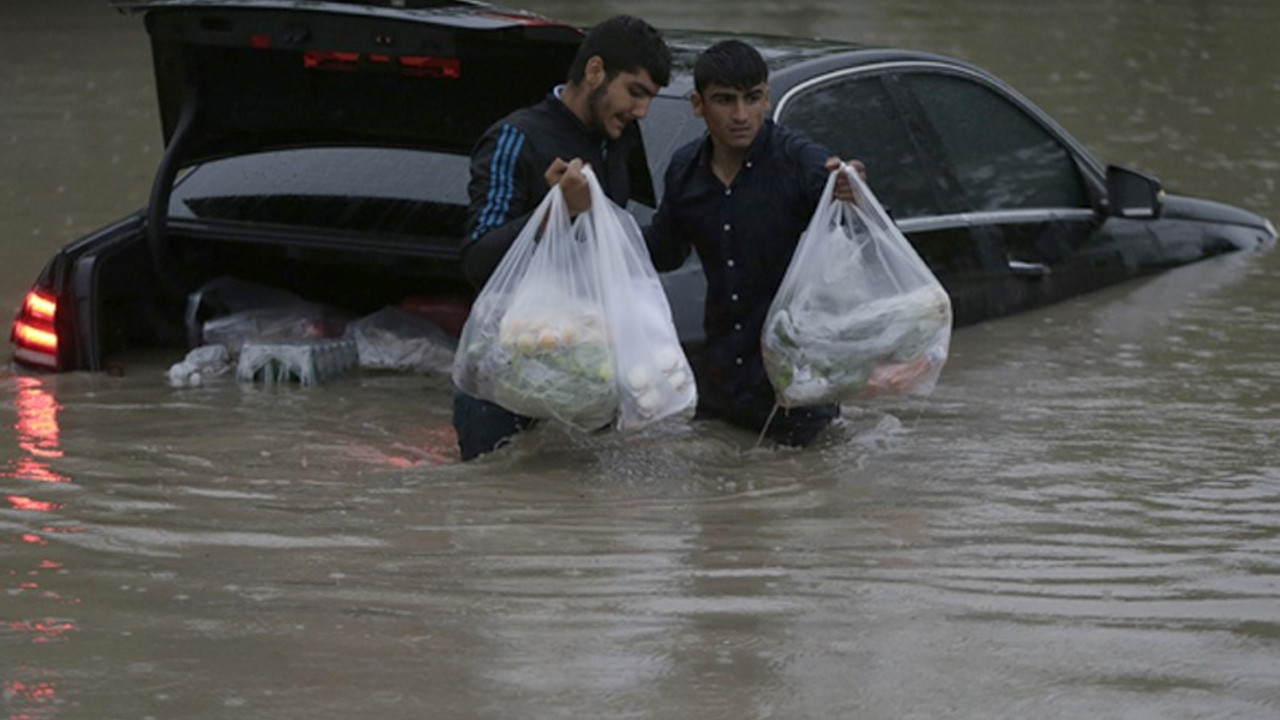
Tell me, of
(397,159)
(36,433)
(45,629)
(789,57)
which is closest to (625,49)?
(397,159)

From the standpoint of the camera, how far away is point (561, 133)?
20.8ft

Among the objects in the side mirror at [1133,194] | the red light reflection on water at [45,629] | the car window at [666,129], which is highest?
the car window at [666,129]

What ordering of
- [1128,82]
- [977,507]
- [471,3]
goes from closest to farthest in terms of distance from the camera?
[977,507] < [471,3] < [1128,82]

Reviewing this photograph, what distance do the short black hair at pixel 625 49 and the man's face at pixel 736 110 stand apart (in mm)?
206

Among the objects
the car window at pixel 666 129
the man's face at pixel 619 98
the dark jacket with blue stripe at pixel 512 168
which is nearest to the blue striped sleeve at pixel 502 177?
the dark jacket with blue stripe at pixel 512 168

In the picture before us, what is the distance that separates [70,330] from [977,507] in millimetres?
3122

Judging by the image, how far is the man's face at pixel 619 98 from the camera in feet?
20.6

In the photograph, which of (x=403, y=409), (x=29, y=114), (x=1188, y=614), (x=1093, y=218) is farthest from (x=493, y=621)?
(x=29, y=114)

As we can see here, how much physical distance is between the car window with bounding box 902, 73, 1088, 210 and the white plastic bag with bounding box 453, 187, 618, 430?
246 centimetres

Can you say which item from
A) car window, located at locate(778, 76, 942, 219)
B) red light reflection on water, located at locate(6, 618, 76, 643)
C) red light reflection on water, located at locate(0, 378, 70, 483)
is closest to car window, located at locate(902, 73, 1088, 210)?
car window, located at locate(778, 76, 942, 219)

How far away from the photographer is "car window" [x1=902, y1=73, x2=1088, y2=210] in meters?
8.39

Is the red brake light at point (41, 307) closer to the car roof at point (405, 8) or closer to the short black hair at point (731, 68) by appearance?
the car roof at point (405, 8)

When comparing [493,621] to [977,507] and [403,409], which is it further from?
[403,409]

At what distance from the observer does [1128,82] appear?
18.2 m
